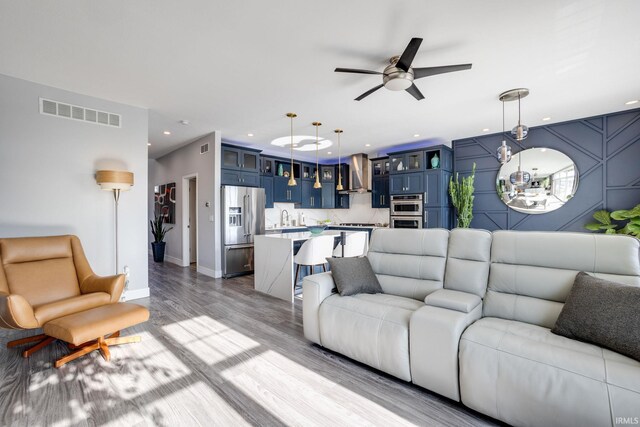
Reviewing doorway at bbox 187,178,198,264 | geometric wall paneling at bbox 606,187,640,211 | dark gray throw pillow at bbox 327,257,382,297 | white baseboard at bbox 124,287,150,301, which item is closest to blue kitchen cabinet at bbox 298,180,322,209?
doorway at bbox 187,178,198,264

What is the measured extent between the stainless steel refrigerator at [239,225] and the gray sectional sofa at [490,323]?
3.23 metres

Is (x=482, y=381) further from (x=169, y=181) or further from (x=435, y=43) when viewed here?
(x=169, y=181)

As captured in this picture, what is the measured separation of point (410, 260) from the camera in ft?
8.46

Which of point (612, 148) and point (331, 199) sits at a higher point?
point (612, 148)

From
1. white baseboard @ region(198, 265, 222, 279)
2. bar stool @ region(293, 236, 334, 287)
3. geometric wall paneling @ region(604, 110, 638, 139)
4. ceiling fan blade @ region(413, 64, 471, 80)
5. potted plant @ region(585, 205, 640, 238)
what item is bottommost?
white baseboard @ region(198, 265, 222, 279)

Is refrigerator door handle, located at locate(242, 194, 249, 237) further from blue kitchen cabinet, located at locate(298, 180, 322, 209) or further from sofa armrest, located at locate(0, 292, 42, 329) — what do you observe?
sofa armrest, located at locate(0, 292, 42, 329)

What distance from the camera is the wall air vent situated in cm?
335

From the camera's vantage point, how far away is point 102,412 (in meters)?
1.70

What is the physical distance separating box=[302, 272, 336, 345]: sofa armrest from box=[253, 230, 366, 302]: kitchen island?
1.27 metres

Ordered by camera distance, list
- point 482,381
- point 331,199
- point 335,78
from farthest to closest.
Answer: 1. point 331,199
2. point 335,78
3. point 482,381

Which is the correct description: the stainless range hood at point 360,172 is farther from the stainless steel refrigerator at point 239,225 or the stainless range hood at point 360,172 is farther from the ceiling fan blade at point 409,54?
the ceiling fan blade at point 409,54

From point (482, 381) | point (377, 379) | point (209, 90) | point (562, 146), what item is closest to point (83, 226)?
point (209, 90)

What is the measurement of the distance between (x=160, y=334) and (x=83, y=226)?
197cm

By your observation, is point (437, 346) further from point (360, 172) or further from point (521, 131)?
point (360, 172)
